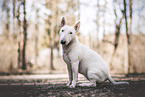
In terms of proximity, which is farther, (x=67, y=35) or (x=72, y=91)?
(x=67, y=35)

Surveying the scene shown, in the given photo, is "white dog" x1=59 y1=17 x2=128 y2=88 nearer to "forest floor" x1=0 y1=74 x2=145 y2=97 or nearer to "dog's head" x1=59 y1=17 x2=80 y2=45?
"dog's head" x1=59 y1=17 x2=80 y2=45

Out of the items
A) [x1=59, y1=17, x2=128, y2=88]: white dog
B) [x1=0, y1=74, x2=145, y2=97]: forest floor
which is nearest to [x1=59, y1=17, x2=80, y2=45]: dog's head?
[x1=59, y1=17, x2=128, y2=88]: white dog

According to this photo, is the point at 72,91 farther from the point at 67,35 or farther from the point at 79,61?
the point at 67,35

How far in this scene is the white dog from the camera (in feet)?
12.5

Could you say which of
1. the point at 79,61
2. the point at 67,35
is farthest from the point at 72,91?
the point at 67,35

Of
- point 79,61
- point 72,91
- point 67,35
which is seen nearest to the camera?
point 72,91

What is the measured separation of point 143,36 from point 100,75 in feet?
29.4

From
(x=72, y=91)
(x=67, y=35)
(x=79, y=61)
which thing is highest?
(x=67, y=35)

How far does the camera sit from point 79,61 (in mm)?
4078

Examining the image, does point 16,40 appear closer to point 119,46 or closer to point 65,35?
point 119,46

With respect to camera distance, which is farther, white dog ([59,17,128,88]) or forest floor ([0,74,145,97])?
white dog ([59,17,128,88])

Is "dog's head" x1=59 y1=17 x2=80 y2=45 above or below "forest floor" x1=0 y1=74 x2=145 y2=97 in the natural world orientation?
above

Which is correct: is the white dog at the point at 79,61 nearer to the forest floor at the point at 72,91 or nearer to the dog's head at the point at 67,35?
the dog's head at the point at 67,35

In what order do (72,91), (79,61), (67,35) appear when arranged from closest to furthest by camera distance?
1. (72,91)
2. (67,35)
3. (79,61)
